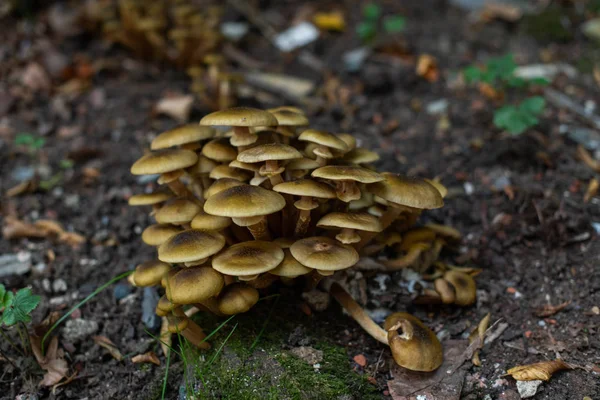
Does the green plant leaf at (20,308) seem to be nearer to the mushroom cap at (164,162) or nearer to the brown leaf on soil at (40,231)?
the mushroom cap at (164,162)

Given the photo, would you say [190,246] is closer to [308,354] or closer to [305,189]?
[305,189]

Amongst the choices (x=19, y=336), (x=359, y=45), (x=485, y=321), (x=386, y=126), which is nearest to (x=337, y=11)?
(x=359, y=45)

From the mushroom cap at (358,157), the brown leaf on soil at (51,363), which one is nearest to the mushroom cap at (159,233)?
the brown leaf on soil at (51,363)

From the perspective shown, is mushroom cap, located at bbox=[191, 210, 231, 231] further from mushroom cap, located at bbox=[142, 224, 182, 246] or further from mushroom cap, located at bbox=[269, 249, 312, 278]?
mushroom cap, located at bbox=[269, 249, 312, 278]

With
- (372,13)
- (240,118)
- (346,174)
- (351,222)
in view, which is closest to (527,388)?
Answer: (351,222)

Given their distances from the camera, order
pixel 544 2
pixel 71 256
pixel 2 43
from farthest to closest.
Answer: pixel 544 2
pixel 2 43
pixel 71 256

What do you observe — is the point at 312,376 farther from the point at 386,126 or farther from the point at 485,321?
the point at 386,126
